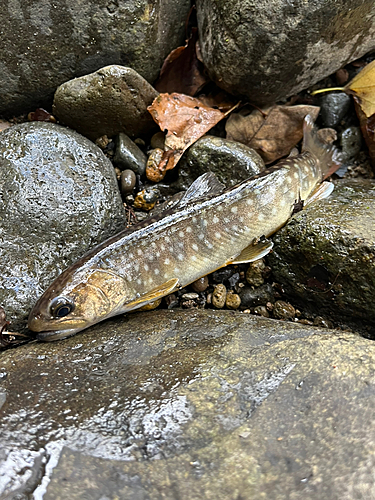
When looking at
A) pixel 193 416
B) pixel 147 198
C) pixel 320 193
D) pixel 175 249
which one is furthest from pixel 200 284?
pixel 193 416

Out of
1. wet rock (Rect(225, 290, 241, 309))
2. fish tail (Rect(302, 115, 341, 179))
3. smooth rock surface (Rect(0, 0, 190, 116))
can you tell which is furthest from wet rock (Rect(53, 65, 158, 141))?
wet rock (Rect(225, 290, 241, 309))

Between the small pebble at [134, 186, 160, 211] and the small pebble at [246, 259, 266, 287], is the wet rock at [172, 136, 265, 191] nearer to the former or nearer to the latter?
the small pebble at [134, 186, 160, 211]

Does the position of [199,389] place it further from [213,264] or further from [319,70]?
[319,70]

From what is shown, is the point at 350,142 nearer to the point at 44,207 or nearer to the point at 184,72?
the point at 184,72

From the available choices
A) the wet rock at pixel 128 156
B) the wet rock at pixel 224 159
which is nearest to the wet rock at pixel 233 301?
the wet rock at pixel 224 159

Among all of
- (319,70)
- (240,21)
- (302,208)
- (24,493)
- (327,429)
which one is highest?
(240,21)

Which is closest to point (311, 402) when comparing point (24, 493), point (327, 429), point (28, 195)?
point (327, 429)
